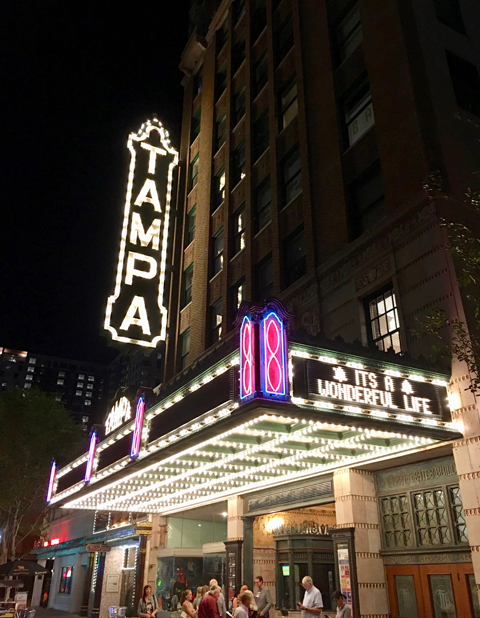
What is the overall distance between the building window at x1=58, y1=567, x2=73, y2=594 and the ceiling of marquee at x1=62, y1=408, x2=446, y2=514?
17897mm

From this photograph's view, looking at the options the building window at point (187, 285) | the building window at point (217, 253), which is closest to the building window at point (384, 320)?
the building window at point (217, 253)

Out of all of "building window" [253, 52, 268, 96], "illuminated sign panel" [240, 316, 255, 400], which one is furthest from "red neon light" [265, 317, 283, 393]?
"building window" [253, 52, 268, 96]

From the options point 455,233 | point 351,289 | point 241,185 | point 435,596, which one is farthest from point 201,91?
point 435,596

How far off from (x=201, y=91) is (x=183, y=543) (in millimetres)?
25535

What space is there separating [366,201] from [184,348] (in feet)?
43.8

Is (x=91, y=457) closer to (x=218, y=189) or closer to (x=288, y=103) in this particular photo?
(x=218, y=189)

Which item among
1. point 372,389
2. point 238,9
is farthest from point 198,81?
point 372,389

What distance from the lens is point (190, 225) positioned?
29453 mm

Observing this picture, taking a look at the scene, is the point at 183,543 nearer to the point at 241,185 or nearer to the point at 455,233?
the point at 241,185

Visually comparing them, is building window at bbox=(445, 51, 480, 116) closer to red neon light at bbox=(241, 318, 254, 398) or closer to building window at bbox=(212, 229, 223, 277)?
red neon light at bbox=(241, 318, 254, 398)

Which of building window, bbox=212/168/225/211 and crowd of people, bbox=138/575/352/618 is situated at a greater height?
building window, bbox=212/168/225/211

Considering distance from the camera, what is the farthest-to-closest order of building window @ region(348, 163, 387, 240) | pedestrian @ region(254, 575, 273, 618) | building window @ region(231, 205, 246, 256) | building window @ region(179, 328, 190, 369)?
building window @ region(179, 328, 190, 369) < building window @ region(231, 205, 246, 256) < building window @ region(348, 163, 387, 240) < pedestrian @ region(254, 575, 273, 618)

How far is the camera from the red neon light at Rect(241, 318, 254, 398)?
8.95m

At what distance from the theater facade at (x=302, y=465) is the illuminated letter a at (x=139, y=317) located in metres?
3.43
